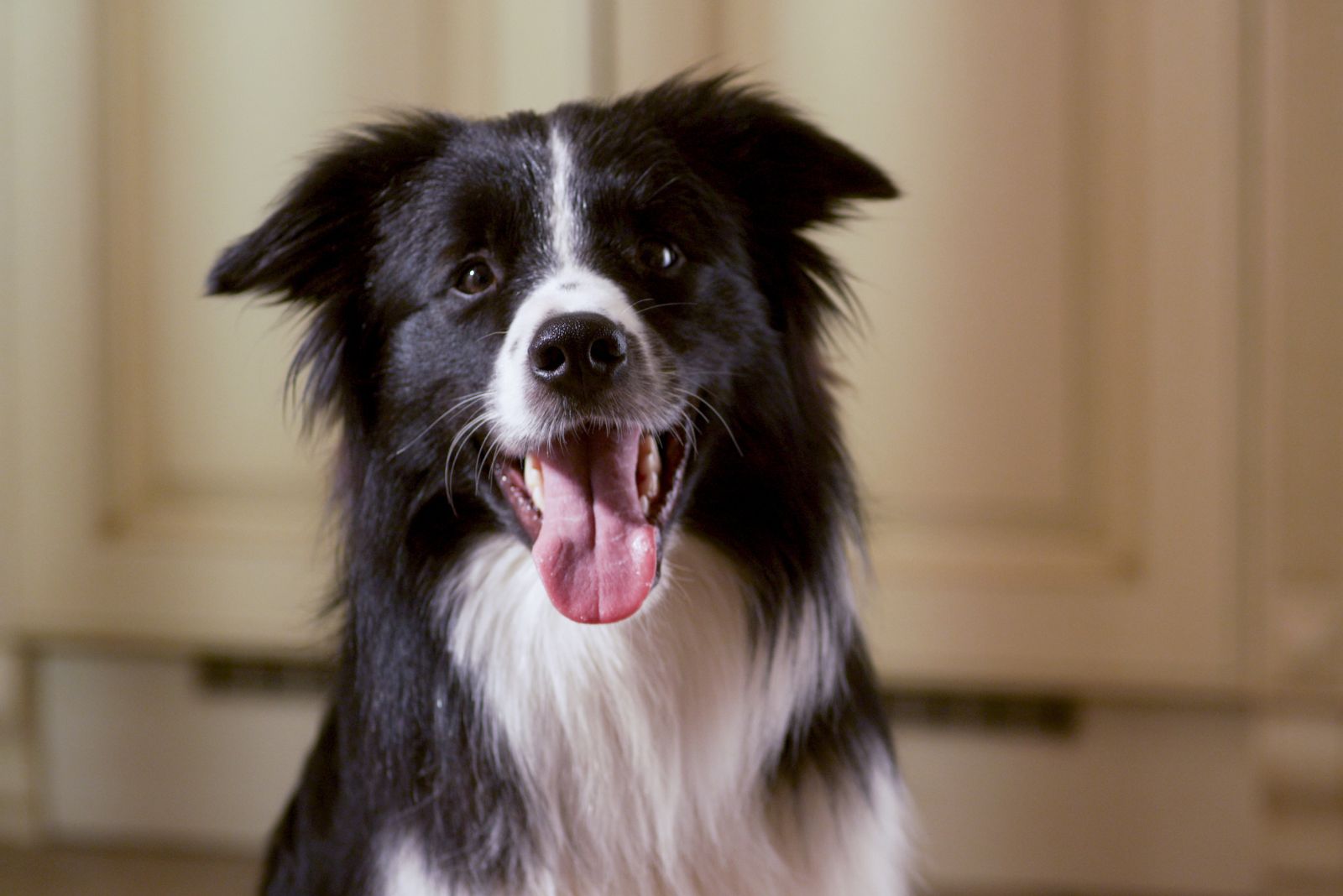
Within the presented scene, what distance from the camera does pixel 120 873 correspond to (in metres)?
2.12

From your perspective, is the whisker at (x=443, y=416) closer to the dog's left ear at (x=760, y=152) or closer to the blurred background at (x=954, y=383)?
the dog's left ear at (x=760, y=152)

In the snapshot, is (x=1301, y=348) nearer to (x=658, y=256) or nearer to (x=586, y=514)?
(x=658, y=256)

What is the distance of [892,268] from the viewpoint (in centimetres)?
192

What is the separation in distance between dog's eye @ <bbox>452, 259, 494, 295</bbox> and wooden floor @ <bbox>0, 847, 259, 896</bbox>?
4.15ft

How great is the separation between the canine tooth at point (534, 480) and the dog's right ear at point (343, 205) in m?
0.30

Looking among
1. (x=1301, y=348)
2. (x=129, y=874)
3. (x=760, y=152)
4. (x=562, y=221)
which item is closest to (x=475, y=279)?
(x=562, y=221)

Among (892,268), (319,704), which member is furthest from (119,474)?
(892,268)

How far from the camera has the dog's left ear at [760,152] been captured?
1.29 meters

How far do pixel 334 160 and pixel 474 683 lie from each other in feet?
1.90

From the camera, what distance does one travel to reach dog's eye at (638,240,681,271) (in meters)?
1.23

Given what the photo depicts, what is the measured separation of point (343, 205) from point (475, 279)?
0.59 ft

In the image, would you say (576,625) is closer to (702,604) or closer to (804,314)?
(702,604)

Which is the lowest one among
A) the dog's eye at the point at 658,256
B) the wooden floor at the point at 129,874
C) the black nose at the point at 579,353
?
the wooden floor at the point at 129,874

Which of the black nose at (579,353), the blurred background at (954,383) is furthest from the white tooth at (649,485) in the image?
the blurred background at (954,383)
